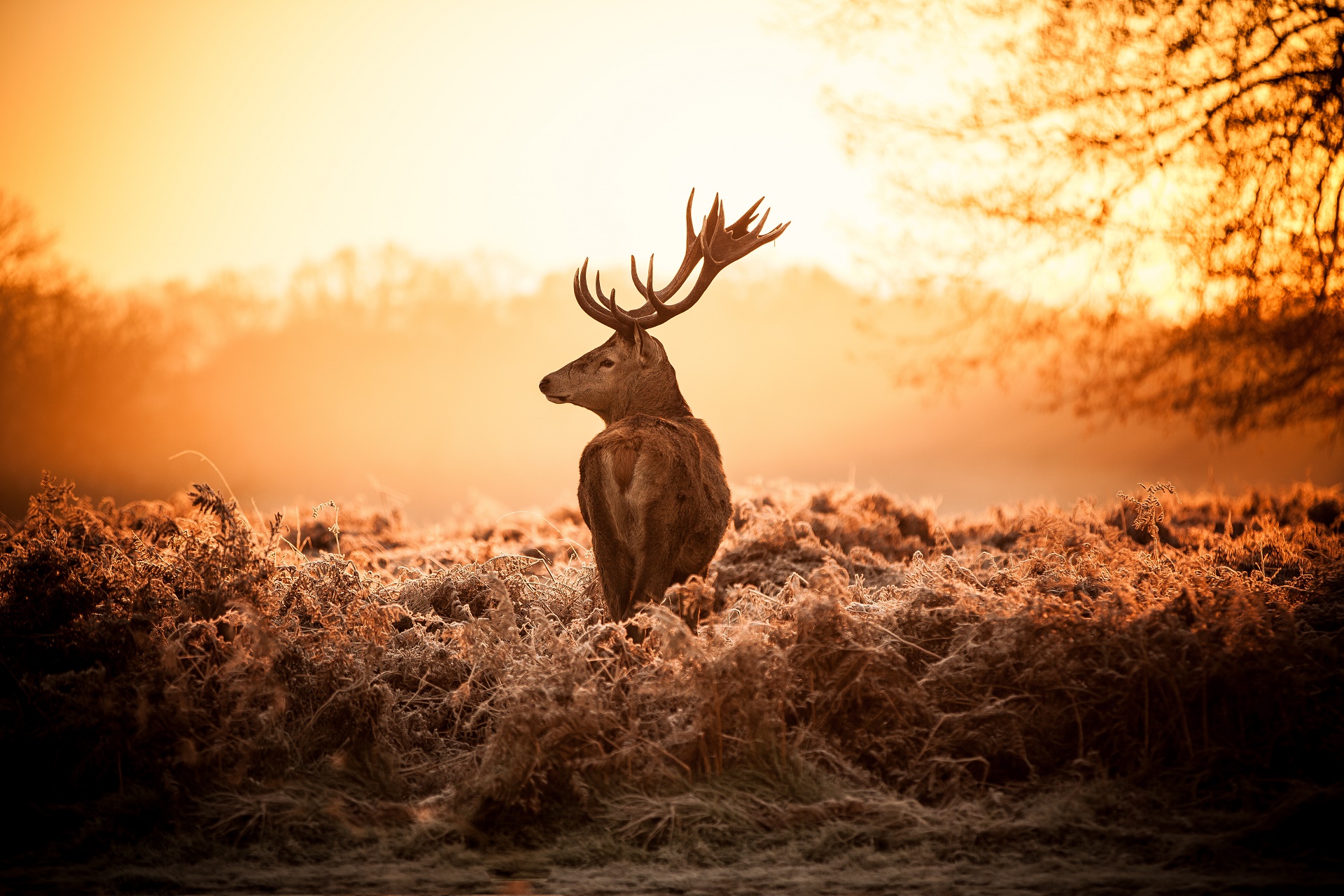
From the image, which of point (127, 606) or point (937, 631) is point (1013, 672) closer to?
point (937, 631)

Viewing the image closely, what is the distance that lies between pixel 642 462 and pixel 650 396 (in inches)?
51.2

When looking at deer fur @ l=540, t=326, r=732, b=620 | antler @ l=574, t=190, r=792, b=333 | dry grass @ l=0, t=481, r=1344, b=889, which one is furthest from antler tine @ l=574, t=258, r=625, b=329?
dry grass @ l=0, t=481, r=1344, b=889

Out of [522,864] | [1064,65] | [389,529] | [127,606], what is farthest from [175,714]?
[1064,65]

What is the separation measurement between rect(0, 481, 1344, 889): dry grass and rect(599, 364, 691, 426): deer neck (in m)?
1.51

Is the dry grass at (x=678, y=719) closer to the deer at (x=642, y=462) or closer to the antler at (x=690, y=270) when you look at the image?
the deer at (x=642, y=462)

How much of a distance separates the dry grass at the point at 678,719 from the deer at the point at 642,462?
43 cm

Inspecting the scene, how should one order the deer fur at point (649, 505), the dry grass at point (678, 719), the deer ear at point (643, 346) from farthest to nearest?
the deer ear at point (643, 346), the deer fur at point (649, 505), the dry grass at point (678, 719)

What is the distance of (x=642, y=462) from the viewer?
21.5 feet

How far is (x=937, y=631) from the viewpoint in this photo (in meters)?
6.39

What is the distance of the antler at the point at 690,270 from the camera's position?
7.76 m

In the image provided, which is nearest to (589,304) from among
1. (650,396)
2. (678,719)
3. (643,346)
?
(643,346)

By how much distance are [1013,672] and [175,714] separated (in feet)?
14.5

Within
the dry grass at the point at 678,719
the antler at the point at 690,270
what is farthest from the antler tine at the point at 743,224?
the dry grass at the point at 678,719

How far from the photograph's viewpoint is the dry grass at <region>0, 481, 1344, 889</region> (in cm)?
485
